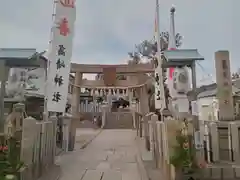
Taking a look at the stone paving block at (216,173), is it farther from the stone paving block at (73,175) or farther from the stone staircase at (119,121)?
the stone staircase at (119,121)

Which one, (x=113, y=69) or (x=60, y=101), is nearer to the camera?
(x=60, y=101)

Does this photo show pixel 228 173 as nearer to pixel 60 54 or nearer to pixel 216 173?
pixel 216 173

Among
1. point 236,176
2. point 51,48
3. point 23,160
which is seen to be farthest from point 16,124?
point 236,176

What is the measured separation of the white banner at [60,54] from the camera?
758 centimetres

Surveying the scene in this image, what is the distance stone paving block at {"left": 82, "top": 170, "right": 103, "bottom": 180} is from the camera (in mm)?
6713

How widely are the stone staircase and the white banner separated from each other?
21.1m

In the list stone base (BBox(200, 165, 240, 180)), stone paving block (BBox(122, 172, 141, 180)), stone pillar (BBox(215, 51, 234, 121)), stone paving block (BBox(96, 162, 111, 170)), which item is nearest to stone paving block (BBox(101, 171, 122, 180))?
stone paving block (BBox(122, 172, 141, 180))

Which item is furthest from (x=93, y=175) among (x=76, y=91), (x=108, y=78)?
(x=108, y=78)

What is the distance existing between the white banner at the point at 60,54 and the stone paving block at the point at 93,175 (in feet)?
6.59

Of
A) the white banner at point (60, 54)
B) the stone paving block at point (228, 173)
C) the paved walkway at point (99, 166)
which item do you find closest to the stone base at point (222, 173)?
the stone paving block at point (228, 173)

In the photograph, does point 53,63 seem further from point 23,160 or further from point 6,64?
point 23,160

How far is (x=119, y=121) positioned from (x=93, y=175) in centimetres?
2272

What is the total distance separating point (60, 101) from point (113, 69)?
20.8ft

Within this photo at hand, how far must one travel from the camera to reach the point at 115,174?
23.5 feet
